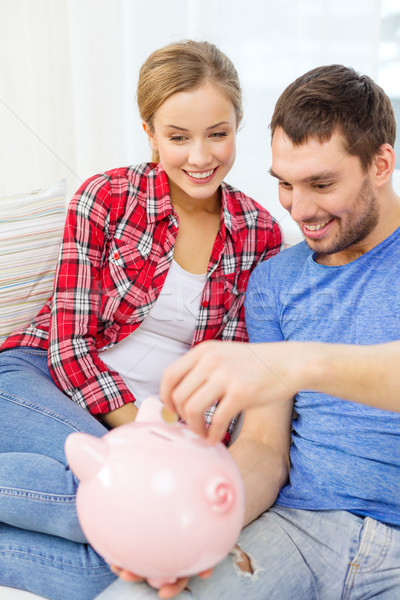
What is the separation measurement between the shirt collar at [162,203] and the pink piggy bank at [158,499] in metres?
0.72

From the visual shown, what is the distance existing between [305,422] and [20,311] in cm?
74

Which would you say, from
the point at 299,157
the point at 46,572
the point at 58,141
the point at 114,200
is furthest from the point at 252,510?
the point at 58,141

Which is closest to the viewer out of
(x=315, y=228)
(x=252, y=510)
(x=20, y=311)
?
(x=252, y=510)

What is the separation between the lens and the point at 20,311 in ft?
4.90

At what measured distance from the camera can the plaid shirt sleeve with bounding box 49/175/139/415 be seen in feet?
4.39

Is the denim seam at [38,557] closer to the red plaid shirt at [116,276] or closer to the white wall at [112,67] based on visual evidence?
the red plaid shirt at [116,276]

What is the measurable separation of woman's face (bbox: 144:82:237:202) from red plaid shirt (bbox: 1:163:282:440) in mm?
86

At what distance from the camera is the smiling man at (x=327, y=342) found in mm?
933

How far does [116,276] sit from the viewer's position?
1.37 metres

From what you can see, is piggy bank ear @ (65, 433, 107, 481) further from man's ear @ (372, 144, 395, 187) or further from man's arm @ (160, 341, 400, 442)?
man's ear @ (372, 144, 395, 187)

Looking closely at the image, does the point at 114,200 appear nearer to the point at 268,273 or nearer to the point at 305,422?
the point at 268,273

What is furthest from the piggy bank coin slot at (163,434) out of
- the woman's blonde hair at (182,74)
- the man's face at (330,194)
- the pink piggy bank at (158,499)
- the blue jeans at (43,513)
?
the woman's blonde hair at (182,74)

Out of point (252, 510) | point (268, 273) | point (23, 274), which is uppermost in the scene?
point (268, 273)

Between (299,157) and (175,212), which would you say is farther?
(175,212)
